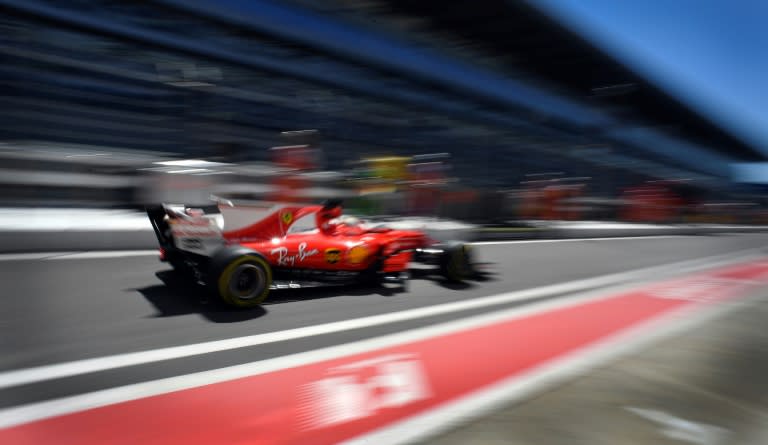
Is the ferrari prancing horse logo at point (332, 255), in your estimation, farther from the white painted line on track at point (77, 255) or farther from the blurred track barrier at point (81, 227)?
the white painted line on track at point (77, 255)

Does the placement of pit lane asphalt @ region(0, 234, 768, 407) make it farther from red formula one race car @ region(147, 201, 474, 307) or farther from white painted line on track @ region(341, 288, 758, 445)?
white painted line on track @ region(341, 288, 758, 445)

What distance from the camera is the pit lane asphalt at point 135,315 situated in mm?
2391

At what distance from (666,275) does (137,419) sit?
7820mm

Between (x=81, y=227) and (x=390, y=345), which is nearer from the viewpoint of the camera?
(x=390, y=345)

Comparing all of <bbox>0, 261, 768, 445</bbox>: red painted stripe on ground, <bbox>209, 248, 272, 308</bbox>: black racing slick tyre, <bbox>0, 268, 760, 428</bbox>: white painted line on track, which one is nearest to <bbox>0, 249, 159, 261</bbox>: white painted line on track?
<bbox>209, 248, 272, 308</bbox>: black racing slick tyre

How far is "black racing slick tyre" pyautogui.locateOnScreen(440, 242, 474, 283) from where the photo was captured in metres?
4.98

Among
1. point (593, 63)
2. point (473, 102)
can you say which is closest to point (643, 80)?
point (593, 63)

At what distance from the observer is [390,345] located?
9.98 ft

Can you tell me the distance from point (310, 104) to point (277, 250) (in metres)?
8.70

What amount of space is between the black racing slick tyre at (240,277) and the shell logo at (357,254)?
0.83m

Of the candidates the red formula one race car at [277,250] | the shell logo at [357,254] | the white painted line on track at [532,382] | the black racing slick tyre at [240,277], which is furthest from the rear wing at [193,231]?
the white painted line on track at [532,382]

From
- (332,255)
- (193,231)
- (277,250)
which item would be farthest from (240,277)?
(332,255)

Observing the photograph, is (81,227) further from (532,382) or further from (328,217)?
(532,382)

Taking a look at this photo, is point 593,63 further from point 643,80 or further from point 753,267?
point 753,267
